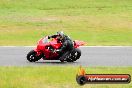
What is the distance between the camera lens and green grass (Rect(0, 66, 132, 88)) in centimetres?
1496

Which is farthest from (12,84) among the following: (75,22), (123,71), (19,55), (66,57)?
(75,22)

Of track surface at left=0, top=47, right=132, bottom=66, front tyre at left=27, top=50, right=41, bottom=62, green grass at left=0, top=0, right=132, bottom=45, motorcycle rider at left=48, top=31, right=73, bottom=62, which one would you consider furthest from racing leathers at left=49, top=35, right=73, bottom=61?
green grass at left=0, top=0, right=132, bottom=45

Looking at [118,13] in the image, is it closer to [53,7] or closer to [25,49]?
[53,7]

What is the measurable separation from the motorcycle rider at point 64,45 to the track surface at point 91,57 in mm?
357

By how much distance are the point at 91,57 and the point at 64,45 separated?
2047mm

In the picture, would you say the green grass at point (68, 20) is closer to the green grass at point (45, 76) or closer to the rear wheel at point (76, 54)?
the rear wheel at point (76, 54)

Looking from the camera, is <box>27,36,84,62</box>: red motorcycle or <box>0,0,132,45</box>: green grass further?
<box>0,0,132,45</box>: green grass

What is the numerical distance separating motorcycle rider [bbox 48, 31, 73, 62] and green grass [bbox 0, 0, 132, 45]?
21.3ft

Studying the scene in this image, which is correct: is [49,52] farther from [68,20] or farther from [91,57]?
[68,20]

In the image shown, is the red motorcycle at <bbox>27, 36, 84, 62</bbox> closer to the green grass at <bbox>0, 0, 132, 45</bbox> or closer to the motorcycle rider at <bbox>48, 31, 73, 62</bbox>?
the motorcycle rider at <bbox>48, 31, 73, 62</bbox>

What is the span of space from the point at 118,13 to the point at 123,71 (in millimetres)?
22674

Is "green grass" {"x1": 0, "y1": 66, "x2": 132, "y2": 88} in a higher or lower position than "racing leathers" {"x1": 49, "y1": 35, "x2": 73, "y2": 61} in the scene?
lower

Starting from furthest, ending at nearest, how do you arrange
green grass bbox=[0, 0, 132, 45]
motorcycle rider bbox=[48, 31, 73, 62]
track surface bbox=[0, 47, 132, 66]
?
green grass bbox=[0, 0, 132, 45] → track surface bbox=[0, 47, 132, 66] → motorcycle rider bbox=[48, 31, 73, 62]

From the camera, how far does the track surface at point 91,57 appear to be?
20.3 meters
